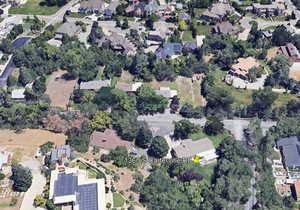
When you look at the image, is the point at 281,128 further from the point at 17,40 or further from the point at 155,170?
the point at 17,40

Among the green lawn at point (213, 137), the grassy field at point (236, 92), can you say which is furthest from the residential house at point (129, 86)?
the grassy field at point (236, 92)

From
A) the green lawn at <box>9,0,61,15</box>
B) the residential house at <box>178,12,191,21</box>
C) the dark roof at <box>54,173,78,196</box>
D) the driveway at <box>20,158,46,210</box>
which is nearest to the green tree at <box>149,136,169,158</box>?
the dark roof at <box>54,173,78,196</box>

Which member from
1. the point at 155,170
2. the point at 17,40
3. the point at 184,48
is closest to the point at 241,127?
the point at 155,170

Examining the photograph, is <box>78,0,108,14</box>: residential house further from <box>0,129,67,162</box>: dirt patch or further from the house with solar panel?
the house with solar panel

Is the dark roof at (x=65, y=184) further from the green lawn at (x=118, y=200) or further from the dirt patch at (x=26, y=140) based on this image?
the dirt patch at (x=26, y=140)

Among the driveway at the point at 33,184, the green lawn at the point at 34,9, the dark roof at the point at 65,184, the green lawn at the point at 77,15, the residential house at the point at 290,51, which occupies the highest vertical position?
the dark roof at the point at 65,184
